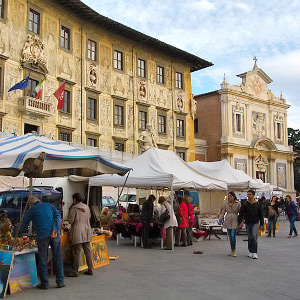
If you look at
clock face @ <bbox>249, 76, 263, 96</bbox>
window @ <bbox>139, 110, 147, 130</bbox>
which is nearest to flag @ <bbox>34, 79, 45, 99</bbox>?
window @ <bbox>139, 110, 147, 130</bbox>

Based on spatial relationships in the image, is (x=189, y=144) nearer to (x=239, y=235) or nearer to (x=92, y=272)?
(x=239, y=235)

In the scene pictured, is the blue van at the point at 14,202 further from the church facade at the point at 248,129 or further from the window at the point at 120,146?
the church facade at the point at 248,129

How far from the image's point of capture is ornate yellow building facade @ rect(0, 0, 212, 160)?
2338 cm

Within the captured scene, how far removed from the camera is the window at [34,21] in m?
24.5

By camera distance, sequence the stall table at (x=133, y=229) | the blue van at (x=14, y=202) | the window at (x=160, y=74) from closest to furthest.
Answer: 1. the stall table at (x=133, y=229)
2. the blue van at (x=14, y=202)
3. the window at (x=160, y=74)

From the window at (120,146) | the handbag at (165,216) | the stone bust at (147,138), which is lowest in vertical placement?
the handbag at (165,216)

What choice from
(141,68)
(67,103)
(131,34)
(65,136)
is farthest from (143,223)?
(141,68)

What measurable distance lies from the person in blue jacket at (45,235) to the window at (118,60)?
2357 centimetres

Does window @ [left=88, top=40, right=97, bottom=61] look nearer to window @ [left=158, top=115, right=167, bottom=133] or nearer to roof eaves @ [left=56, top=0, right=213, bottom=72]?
roof eaves @ [left=56, top=0, right=213, bottom=72]

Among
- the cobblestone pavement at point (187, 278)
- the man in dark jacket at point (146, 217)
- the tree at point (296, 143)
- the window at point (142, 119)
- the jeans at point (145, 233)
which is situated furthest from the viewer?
the tree at point (296, 143)

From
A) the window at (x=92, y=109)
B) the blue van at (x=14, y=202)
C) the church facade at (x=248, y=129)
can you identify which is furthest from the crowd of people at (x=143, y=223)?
the church facade at (x=248, y=129)

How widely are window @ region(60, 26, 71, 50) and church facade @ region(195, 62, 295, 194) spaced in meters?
19.8

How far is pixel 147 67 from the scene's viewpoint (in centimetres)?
3294

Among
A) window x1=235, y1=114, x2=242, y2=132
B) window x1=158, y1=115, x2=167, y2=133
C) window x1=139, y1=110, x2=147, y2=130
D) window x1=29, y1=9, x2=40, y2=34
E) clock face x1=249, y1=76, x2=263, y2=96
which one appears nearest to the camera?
window x1=29, y1=9, x2=40, y2=34
